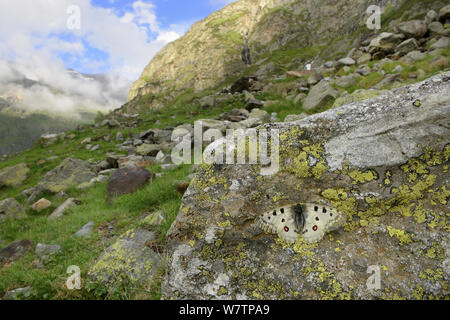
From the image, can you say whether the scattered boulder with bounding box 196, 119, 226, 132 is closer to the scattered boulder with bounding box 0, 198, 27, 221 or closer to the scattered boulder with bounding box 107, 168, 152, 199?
the scattered boulder with bounding box 107, 168, 152, 199

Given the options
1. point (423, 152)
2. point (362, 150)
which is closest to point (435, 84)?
point (423, 152)


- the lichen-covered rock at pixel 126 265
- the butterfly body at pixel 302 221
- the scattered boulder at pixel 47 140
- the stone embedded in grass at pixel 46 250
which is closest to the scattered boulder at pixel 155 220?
the lichen-covered rock at pixel 126 265

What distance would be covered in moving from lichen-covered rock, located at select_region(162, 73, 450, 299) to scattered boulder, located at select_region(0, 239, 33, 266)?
5.76 metres

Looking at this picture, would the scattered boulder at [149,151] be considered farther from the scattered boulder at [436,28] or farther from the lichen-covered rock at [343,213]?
the scattered boulder at [436,28]

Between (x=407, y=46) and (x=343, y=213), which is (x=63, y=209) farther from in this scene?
(x=407, y=46)

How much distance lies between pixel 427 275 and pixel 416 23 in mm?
28682

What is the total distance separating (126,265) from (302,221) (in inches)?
122

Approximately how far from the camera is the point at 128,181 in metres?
9.58

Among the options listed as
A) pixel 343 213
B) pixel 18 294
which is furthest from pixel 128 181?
pixel 343 213

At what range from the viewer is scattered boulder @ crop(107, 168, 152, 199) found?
933 cm

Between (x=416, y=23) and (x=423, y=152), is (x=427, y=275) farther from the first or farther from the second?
(x=416, y=23)

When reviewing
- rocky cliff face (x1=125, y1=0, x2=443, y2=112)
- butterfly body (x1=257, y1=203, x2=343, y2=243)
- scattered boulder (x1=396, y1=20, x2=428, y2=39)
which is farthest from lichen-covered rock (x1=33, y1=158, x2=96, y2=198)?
rocky cliff face (x1=125, y1=0, x2=443, y2=112)
